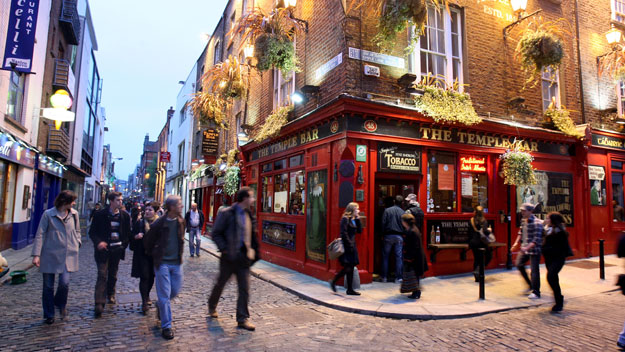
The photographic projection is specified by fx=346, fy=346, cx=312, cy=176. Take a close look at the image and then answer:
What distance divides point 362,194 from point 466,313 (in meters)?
3.18

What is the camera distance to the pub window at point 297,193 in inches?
380

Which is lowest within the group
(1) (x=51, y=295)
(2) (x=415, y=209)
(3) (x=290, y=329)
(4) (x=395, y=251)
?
(3) (x=290, y=329)

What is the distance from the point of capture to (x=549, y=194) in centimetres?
1062

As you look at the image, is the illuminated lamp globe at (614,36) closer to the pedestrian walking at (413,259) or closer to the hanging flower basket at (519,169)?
the hanging flower basket at (519,169)

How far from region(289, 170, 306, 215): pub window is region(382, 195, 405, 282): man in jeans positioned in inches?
99.0

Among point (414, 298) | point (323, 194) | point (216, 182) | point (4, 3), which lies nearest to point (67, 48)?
point (4, 3)

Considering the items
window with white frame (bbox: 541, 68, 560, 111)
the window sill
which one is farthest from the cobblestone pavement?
window with white frame (bbox: 541, 68, 560, 111)

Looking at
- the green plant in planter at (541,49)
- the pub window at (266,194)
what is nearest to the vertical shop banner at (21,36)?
the pub window at (266,194)

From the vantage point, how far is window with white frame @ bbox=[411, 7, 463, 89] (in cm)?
949

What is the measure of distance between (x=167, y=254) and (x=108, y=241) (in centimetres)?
175

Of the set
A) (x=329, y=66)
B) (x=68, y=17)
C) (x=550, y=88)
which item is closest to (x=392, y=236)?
(x=329, y=66)

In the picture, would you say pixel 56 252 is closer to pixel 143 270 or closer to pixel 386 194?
pixel 143 270

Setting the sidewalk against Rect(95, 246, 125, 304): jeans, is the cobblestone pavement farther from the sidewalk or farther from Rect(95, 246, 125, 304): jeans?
Rect(95, 246, 125, 304): jeans

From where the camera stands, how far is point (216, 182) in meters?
18.9
